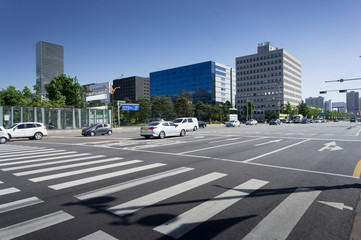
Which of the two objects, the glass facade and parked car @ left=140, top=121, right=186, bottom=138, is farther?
the glass facade

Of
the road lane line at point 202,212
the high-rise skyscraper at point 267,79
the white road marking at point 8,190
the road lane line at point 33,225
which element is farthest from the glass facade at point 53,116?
the high-rise skyscraper at point 267,79

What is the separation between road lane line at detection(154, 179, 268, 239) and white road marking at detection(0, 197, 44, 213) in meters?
2.76

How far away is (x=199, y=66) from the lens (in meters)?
123

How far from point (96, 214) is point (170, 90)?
13255cm

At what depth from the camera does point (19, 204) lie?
434 centimetres

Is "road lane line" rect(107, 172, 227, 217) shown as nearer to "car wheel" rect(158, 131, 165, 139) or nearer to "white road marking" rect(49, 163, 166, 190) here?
"white road marking" rect(49, 163, 166, 190)

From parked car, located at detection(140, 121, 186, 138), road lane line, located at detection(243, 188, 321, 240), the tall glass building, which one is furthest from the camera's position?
the tall glass building

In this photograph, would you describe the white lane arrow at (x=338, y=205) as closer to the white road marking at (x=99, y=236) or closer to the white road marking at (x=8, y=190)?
the white road marking at (x=99, y=236)

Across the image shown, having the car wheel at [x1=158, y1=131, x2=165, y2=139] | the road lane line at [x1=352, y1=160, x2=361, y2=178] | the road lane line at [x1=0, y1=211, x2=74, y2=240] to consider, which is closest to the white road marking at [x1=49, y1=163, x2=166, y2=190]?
the road lane line at [x1=0, y1=211, x2=74, y2=240]

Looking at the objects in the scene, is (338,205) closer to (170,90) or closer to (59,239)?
(59,239)

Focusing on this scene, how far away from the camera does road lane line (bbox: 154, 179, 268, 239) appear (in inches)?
129

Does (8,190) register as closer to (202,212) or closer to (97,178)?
(97,178)

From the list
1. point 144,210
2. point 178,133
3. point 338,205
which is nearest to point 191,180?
point 144,210

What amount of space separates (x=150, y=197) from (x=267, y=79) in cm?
12905
